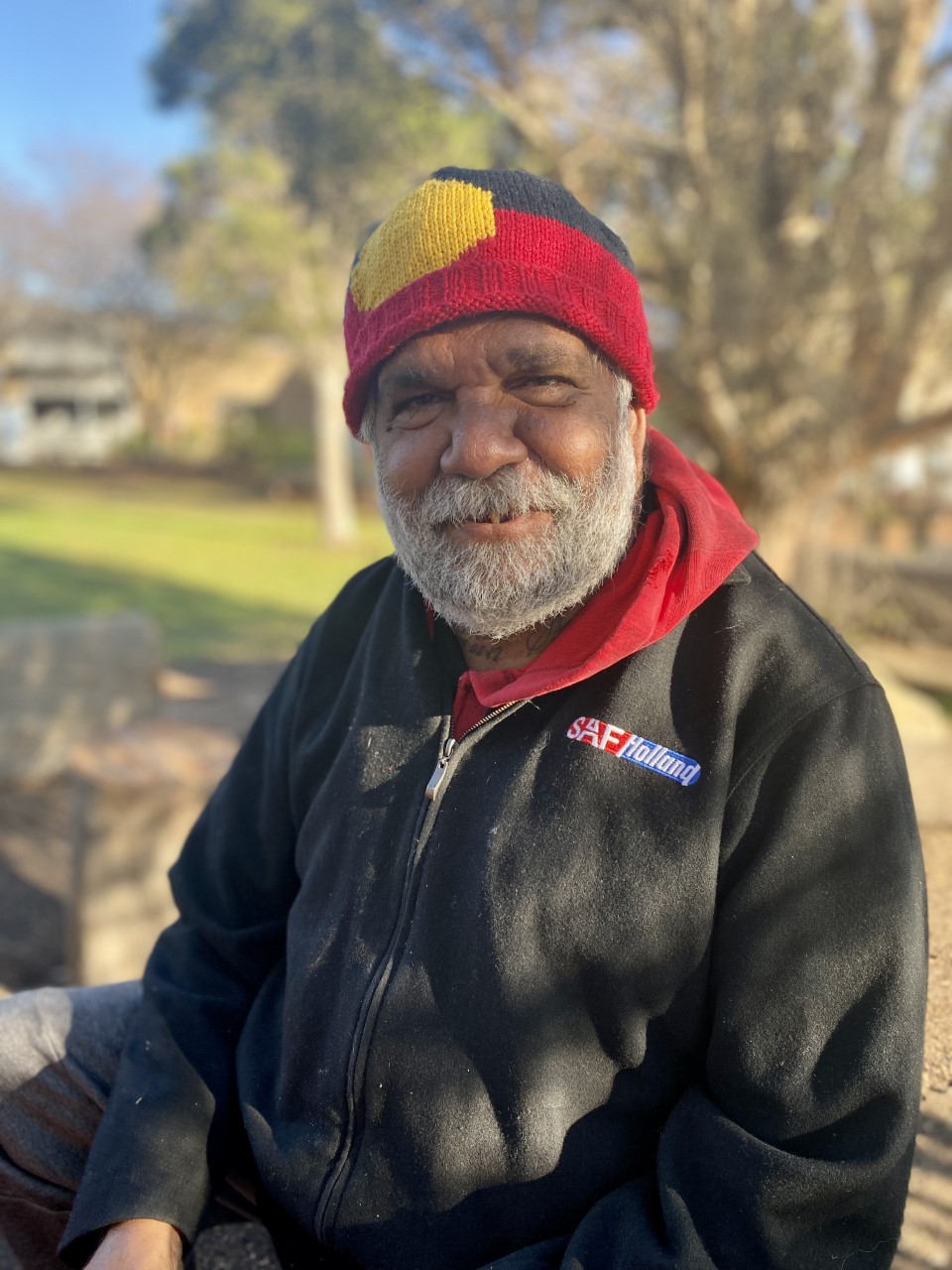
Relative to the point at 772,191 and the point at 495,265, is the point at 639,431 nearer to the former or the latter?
the point at 495,265

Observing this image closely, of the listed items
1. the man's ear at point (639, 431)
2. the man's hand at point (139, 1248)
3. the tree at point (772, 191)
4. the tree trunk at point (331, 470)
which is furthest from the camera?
the tree trunk at point (331, 470)

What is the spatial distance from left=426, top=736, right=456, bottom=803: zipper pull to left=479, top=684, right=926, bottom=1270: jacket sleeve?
436 millimetres

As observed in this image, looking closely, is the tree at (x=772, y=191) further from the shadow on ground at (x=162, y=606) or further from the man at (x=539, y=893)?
the man at (x=539, y=893)

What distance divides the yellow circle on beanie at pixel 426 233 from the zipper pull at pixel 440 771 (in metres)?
0.72

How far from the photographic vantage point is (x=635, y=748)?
60.8 inches

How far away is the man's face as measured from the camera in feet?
5.62

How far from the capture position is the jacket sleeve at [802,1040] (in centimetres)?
132

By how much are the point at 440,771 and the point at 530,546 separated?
38 centimetres

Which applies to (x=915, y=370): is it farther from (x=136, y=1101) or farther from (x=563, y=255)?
(x=136, y=1101)

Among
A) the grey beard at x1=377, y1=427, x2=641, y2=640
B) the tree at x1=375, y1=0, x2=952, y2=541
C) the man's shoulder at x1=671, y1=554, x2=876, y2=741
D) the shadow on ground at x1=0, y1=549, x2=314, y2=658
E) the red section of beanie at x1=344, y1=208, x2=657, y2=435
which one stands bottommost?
the shadow on ground at x1=0, y1=549, x2=314, y2=658

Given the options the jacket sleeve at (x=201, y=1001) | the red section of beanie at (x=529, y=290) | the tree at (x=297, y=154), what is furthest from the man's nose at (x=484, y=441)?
the tree at (x=297, y=154)

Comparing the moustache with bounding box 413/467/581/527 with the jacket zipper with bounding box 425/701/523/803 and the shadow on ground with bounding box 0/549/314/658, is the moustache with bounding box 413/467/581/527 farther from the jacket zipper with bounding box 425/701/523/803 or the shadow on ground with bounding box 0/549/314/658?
the shadow on ground with bounding box 0/549/314/658

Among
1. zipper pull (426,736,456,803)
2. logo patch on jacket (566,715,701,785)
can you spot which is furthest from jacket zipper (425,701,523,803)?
logo patch on jacket (566,715,701,785)

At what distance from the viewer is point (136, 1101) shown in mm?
1764
